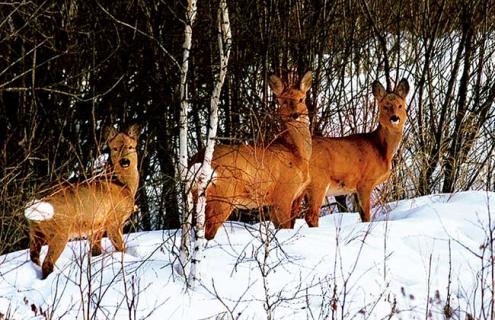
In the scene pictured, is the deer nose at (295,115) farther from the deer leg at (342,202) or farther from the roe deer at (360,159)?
the deer leg at (342,202)

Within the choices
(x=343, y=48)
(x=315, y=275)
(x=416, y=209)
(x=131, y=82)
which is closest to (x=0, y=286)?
(x=315, y=275)

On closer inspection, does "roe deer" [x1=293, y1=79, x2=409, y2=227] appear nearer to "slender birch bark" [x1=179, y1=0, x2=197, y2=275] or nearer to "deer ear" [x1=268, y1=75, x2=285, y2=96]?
"deer ear" [x1=268, y1=75, x2=285, y2=96]

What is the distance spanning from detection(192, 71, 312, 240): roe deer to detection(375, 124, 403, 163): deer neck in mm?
1035

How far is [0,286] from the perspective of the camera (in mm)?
6953

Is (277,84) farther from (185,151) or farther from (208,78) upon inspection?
(208,78)

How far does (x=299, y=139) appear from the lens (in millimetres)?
8805

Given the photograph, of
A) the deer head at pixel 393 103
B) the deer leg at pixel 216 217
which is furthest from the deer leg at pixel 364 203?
the deer leg at pixel 216 217

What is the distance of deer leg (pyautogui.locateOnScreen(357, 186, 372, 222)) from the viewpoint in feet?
30.1

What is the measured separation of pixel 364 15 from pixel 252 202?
479 centimetres

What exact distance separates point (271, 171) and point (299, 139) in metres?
0.55

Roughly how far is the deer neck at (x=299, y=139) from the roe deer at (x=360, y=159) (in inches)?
12.4

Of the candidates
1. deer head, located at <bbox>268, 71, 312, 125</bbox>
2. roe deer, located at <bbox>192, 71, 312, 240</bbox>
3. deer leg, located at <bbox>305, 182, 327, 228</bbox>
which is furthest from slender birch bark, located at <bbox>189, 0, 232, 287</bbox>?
deer leg, located at <bbox>305, 182, 327, 228</bbox>

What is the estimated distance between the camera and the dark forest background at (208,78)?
10625 mm

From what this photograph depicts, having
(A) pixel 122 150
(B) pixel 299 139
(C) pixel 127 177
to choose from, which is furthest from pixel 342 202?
(A) pixel 122 150
